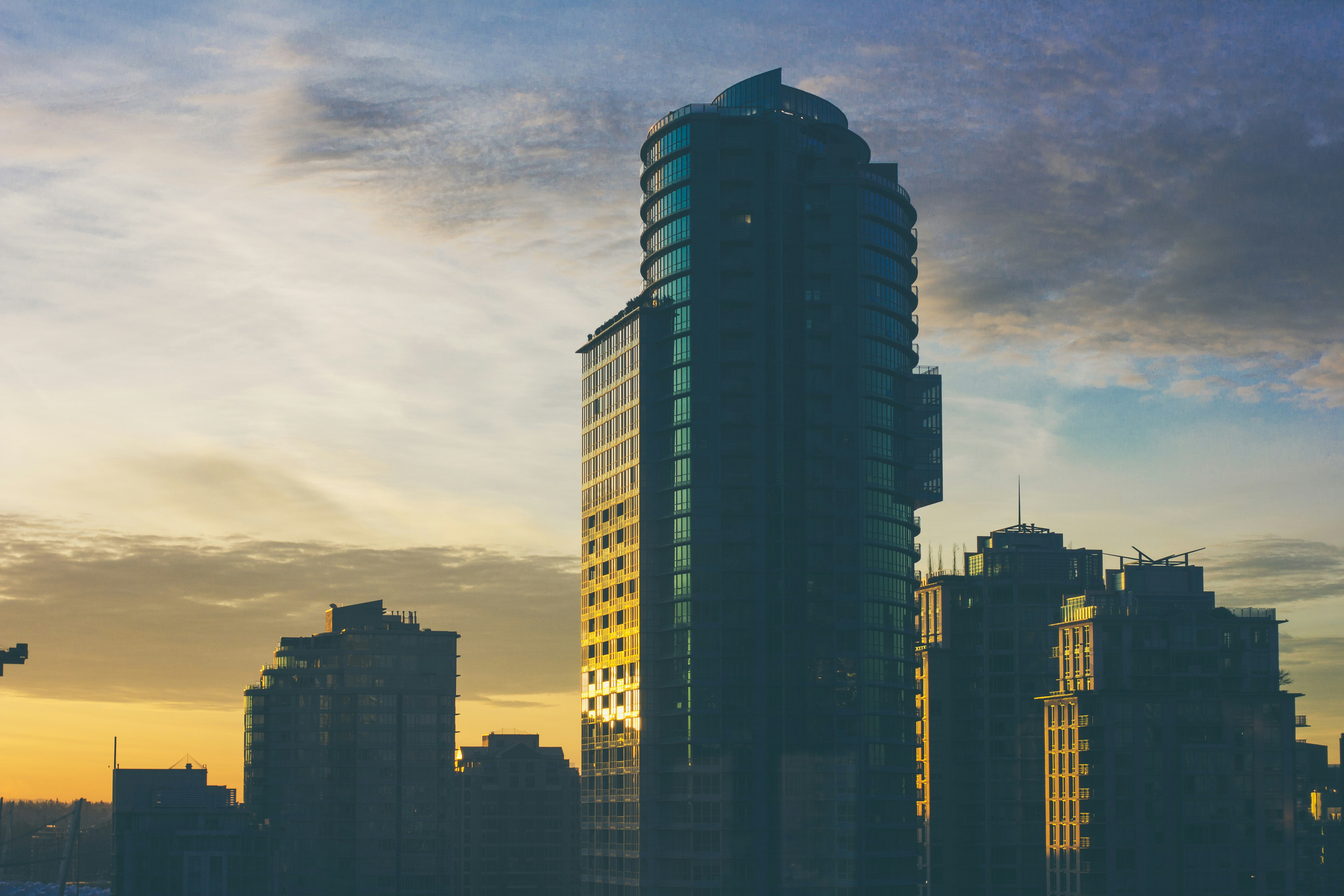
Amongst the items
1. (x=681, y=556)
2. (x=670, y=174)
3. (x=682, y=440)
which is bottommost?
(x=681, y=556)

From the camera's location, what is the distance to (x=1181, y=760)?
192875mm

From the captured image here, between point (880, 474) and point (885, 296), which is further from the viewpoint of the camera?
point (885, 296)

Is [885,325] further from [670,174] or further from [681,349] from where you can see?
[670,174]

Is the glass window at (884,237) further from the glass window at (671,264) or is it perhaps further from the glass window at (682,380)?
the glass window at (682,380)

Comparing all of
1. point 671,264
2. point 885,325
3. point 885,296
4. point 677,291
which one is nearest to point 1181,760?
point 885,325

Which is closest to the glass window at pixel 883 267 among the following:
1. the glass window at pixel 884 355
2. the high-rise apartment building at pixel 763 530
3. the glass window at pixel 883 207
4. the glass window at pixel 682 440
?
the high-rise apartment building at pixel 763 530

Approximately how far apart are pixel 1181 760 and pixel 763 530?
6538cm

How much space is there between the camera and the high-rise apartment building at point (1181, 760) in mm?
190375

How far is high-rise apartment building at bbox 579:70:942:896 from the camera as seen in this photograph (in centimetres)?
17225

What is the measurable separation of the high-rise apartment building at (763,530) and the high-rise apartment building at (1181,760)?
31887mm

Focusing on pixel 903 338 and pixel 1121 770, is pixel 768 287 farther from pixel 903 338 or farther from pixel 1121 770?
pixel 1121 770

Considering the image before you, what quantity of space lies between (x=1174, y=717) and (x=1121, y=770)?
9829 millimetres

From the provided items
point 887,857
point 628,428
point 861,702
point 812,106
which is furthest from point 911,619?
point 812,106

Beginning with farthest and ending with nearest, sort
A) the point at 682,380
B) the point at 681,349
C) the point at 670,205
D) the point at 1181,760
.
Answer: the point at 1181,760 < the point at 670,205 < the point at 681,349 < the point at 682,380
